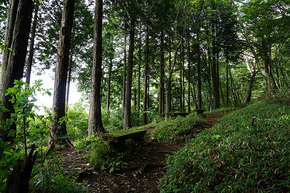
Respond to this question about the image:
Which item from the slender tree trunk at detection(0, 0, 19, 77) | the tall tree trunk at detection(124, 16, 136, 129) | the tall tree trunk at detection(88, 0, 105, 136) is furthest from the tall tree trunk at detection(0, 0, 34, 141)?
the tall tree trunk at detection(124, 16, 136, 129)

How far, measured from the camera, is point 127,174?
12.3ft

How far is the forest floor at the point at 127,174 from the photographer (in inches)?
126

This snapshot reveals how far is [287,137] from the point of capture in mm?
3020

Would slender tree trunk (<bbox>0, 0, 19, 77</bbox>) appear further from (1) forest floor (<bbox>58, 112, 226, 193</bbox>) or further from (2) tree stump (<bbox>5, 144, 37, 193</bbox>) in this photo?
(2) tree stump (<bbox>5, 144, 37, 193</bbox>)

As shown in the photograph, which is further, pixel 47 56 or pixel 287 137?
pixel 47 56

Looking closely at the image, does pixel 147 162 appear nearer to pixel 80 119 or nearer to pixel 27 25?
pixel 27 25

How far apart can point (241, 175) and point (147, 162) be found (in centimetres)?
244

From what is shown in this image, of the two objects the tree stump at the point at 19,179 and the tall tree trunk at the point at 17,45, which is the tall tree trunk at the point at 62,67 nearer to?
the tall tree trunk at the point at 17,45

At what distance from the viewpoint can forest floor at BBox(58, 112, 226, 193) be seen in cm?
321

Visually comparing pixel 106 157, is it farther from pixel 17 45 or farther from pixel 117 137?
pixel 17 45

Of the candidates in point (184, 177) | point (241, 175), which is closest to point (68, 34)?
point (184, 177)

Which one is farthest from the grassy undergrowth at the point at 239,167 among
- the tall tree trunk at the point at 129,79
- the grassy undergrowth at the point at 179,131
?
Result: the tall tree trunk at the point at 129,79

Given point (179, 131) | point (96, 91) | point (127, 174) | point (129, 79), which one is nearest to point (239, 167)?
point (127, 174)

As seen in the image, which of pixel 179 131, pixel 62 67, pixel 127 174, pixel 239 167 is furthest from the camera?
pixel 179 131
